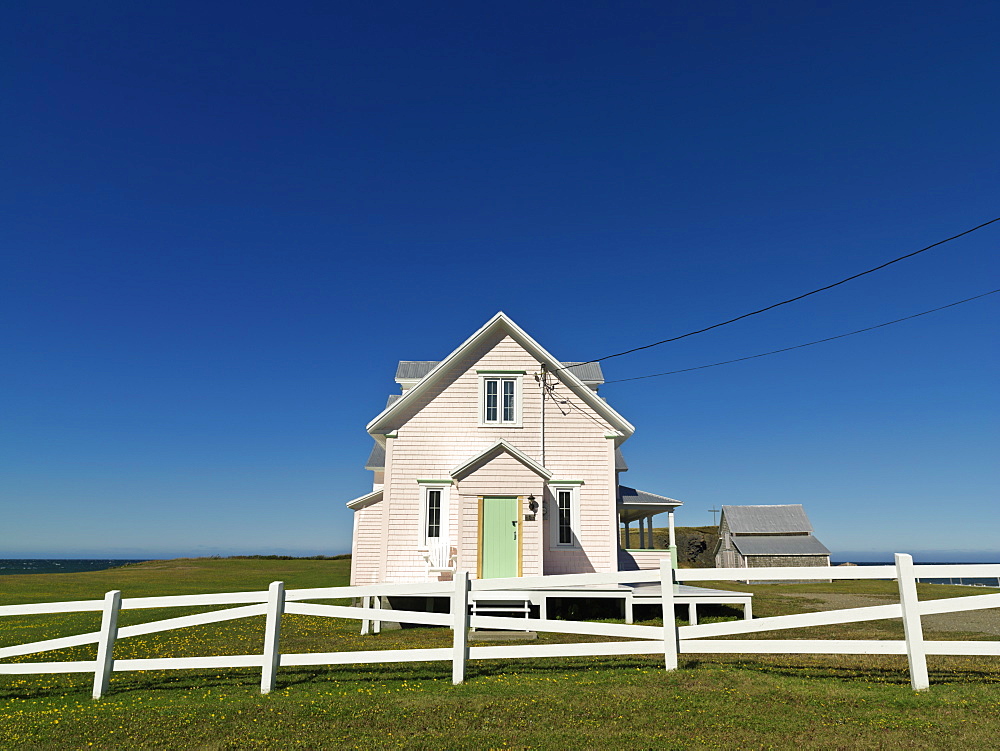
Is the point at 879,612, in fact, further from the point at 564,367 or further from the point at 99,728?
the point at 564,367

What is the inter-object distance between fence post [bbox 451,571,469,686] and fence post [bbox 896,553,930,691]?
4.92m

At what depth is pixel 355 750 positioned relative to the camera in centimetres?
580

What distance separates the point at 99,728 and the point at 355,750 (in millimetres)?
2871

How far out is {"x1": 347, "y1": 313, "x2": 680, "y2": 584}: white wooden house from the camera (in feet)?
57.8

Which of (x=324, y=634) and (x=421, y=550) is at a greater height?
(x=421, y=550)

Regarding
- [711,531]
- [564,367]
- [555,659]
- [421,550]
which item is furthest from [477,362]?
[711,531]

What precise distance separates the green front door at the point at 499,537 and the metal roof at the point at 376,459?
563 centimetres

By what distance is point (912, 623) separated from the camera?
7332 millimetres

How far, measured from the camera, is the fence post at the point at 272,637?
26.5 feet

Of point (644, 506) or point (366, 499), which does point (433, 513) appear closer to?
point (366, 499)

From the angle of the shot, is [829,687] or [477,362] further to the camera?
[477,362]

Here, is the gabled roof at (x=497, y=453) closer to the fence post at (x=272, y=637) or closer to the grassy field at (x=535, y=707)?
the grassy field at (x=535, y=707)

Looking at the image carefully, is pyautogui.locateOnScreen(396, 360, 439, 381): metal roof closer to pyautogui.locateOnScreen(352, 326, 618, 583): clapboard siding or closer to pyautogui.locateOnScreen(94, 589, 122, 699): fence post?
pyautogui.locateOnScreen(352, 326, 618, 583): clapboard siding

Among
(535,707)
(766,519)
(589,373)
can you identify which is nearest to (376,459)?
(589,373)
